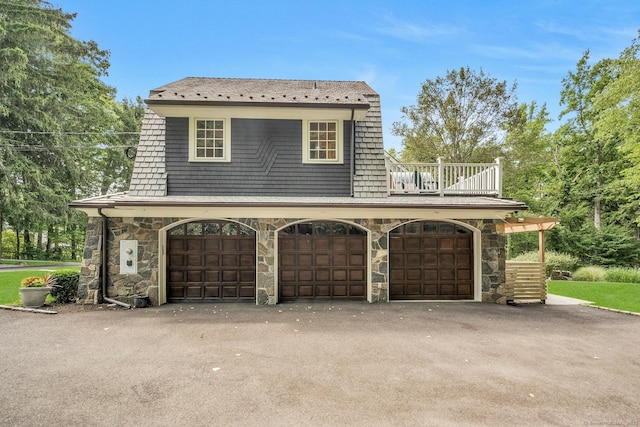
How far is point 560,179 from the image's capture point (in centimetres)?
2225

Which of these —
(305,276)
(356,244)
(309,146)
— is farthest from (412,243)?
(309,146)

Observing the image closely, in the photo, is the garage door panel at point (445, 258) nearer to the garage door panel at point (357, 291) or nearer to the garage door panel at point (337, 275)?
the garage door panel at point (357, 291)

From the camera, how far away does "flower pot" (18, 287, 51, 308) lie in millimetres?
8031

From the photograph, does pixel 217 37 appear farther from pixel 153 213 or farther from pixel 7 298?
pixel 7 298

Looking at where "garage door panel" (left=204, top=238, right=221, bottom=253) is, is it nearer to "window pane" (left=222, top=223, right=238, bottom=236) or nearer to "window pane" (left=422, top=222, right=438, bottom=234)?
"window pane" (left=222, top=223, right=238, bottom=236)

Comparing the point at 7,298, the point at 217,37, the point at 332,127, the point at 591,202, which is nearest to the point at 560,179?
the point at 591,202

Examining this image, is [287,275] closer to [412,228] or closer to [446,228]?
[412,228]

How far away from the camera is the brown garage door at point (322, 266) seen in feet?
29.9

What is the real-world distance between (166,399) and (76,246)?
27301 mm

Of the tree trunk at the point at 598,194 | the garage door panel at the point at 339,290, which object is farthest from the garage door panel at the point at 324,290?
the tree trunk at the point at 598,194

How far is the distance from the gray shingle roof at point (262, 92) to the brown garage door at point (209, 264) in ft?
11.0

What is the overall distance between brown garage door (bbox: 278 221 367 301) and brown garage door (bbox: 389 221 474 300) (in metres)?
0.91

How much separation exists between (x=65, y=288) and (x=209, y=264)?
3623 millimetres

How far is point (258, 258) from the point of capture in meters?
8.72
